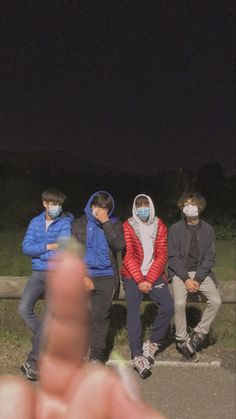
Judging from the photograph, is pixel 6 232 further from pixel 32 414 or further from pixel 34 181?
pixel 32 414

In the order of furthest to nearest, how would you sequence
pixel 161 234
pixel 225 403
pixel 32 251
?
pixel 161 234, pixel 32 251, pixel 225 403

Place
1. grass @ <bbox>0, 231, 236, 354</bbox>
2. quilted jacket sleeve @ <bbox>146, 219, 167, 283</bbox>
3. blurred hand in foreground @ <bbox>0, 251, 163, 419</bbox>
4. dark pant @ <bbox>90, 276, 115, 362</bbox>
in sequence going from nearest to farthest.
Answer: blurred hand in foreground @ <bbox>0, 251, 163, 419</bbox>
dark pant @ <bbox>90, 276, 115, 362</bbox>
quilted jacket sleeve @ <bbox>146, 219, 167, 283</bbox>
grass @ <bbox>0, 231, 236, 354</bbox>

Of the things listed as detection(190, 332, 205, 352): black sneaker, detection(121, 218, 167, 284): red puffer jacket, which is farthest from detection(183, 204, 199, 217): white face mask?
detection(190, 332, 205, 352): black sneaker

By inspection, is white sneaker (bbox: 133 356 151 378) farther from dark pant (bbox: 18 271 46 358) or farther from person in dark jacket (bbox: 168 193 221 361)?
dark pant (bbox: 18 271 46 358)

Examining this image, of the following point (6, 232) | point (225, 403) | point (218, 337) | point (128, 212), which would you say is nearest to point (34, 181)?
point (6, 232)

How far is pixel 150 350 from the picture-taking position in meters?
5.41

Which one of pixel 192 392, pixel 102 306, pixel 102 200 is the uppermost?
pixel 102 200

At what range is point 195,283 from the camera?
567 centimetres

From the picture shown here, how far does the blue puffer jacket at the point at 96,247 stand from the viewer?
201 inches

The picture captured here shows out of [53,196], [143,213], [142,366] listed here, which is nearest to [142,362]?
[142,366]

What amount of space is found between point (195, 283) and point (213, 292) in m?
0.22

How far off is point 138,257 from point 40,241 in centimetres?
105

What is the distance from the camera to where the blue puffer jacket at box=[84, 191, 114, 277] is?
16.8ft

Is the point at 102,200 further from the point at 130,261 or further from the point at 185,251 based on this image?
the point at 185,251
